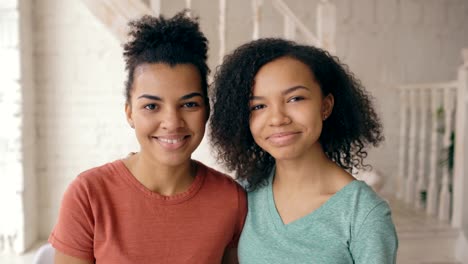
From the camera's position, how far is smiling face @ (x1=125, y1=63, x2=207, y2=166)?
1001 millimetres

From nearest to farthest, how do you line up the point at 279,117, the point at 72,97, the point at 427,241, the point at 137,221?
the point at 279,117, the point at 137,221, the point at 72,97, the point at 427,241

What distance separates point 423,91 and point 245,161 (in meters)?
2.50

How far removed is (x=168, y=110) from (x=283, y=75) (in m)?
0.28

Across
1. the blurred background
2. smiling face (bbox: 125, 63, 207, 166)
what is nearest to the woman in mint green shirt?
smiling face (bbox: 125, 63, 207, 166)

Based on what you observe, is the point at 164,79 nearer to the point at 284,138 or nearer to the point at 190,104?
the point at 190,104

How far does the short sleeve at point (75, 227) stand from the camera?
995mm

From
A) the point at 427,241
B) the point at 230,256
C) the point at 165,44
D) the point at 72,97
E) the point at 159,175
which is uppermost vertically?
the point at 165,44

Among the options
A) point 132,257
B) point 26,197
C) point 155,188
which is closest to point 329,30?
point 155,188

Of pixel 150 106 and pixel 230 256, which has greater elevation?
pixel 150 106

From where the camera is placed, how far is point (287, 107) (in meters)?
0.95

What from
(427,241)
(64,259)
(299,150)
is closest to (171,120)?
(299,150)

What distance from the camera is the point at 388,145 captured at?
3.90 metres

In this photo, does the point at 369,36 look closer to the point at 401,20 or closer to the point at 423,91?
the point at 401,20

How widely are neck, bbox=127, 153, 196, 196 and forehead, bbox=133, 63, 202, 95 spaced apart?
7.9 inches
